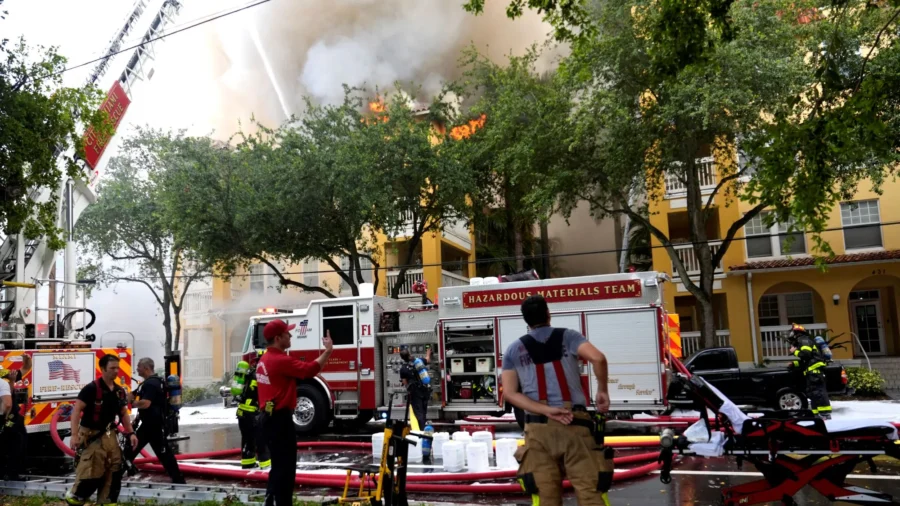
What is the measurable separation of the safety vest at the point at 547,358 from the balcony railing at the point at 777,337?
62.4ft

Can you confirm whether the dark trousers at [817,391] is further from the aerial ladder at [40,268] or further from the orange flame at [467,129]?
the orange flame at [467,129]

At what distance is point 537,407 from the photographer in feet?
13.0

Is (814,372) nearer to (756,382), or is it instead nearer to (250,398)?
(756,382)

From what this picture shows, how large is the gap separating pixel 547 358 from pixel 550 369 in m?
0.07

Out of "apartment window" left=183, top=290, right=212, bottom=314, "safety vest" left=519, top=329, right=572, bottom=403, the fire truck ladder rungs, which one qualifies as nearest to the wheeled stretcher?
"safety vest" left=519, top=329, right=572, bottom=403

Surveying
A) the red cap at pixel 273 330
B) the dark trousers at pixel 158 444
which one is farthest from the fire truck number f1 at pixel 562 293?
Result: the red cap at pixel 273 330

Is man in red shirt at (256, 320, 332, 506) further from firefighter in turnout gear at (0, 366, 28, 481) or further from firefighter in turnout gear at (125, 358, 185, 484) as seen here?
firefighter in turnout gear at (0, 366, 28, 481)

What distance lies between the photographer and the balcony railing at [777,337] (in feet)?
68.3

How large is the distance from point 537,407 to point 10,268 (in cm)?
1045

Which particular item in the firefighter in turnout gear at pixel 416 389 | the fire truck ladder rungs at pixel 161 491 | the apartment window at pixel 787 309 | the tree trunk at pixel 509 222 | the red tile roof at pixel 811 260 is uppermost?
the tree trunk at pixel 509 222

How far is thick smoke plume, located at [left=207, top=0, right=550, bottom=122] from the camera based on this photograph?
123 feet

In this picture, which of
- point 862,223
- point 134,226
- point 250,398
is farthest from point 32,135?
point 862,223

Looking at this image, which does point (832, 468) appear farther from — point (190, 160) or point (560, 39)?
point (190, 160)

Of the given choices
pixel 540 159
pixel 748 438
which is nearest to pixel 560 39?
pixel 748 438
